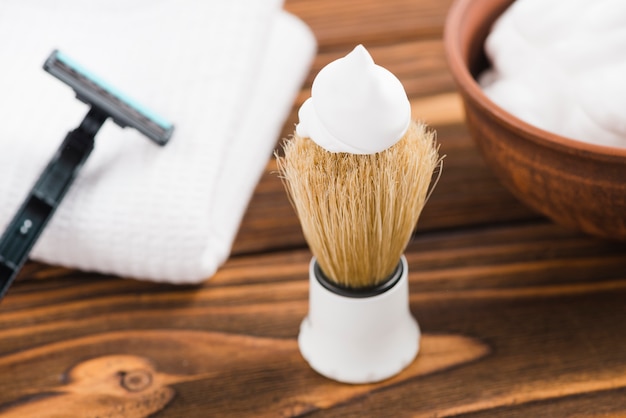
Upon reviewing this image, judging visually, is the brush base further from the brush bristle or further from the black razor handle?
the black razor handle

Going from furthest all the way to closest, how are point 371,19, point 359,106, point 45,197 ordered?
1. point 371,19
2. point 45,197
3. point 359,106

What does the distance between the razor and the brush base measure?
0.16 meters

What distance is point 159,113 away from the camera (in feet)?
1.74

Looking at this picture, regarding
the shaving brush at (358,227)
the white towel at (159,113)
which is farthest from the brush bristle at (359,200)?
the white towel at (159,113)

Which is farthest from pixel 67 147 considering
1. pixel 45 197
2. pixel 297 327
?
pixel 297 327

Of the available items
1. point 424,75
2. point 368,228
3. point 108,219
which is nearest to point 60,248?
point 108,219

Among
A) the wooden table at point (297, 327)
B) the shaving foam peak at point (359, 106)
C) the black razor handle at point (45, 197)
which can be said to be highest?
the shaving foam peak at point (359, 106)

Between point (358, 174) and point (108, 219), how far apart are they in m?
0.19

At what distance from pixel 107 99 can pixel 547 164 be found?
0.87 feet

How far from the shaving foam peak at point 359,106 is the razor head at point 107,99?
6.7 inches

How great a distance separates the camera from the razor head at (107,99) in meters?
0.46

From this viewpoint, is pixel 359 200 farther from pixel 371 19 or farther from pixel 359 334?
pixel 371 19

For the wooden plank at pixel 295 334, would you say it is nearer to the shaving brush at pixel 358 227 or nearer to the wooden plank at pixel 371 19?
the shaving brush at pixel 358 227

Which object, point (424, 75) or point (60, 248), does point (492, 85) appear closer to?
point (424, 75)
